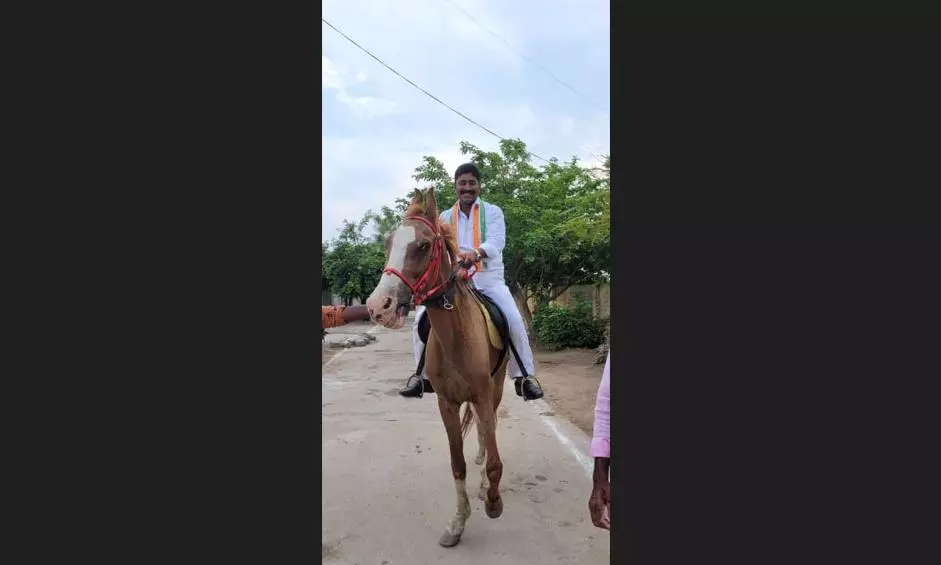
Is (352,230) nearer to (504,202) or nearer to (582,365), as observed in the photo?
(504,202)

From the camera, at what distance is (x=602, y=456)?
6.43 ft

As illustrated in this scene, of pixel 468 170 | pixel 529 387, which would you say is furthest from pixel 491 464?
pixel 468 170

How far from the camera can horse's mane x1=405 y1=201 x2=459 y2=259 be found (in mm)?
3094

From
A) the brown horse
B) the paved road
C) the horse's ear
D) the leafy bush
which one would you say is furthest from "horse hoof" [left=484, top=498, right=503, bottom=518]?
the leafy bush

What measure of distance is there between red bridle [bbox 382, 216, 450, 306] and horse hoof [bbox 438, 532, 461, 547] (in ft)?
5.58

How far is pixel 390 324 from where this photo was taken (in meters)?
2.72

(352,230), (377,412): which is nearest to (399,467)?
(377,412)

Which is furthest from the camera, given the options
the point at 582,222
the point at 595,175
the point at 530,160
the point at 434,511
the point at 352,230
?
the point at 352,230

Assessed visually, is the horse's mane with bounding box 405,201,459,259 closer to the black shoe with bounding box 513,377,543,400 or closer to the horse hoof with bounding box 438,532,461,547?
the black shoe with bounding box 513,377,543,400

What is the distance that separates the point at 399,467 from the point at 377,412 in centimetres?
250

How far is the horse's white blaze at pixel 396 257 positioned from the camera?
8.92ft

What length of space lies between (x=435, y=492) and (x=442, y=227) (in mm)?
2476

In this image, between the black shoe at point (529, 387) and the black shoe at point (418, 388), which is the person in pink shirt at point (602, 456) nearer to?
the black shoe at point (529, 387)

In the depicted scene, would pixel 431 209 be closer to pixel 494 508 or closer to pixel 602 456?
pixel 602 456
